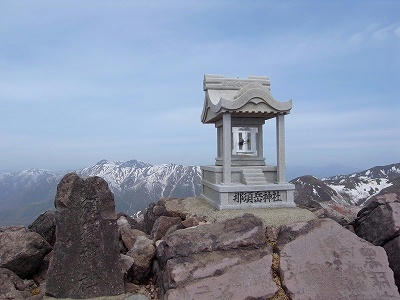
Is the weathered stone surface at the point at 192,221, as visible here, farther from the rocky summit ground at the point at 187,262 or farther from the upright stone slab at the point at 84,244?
the upright stone slab at the point at 84,244

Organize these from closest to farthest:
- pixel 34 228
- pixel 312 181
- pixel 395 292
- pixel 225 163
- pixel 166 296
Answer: pixel 166 296, pixel 395 292, pixel 34 228, pixel 225 163, pixel 312 181

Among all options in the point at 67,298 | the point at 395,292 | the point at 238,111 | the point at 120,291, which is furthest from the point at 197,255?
the point at 238,111

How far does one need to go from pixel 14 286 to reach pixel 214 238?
17.2 ft

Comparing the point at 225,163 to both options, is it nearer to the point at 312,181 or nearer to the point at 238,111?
the point at 238,111

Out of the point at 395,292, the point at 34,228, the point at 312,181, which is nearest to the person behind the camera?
the point at 395,292

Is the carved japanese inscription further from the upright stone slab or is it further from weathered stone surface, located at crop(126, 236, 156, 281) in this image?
Answer: the upright stone slab

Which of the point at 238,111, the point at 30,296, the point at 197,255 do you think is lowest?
the point at 30,296

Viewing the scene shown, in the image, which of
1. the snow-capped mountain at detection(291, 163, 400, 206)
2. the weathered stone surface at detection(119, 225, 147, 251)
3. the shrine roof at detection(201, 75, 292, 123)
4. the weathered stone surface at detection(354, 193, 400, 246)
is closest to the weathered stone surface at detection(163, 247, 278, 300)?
the weathered stone surface at detection(119, 225, 147, 251)

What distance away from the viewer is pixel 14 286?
8.82 meters

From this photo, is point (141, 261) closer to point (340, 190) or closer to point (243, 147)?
point (243, 147)

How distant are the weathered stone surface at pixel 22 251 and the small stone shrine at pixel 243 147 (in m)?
→ 7.04

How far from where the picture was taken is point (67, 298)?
8.34 metres

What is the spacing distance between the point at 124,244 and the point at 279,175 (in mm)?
7701

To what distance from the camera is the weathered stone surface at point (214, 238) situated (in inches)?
351
